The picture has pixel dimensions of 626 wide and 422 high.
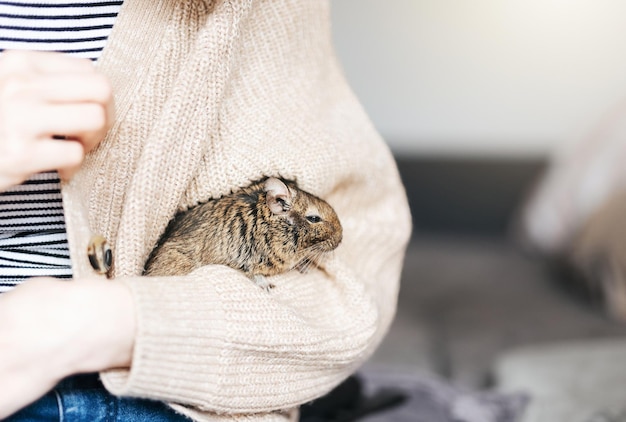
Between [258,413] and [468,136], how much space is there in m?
2.55

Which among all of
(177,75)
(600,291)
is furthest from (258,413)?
(600,291)

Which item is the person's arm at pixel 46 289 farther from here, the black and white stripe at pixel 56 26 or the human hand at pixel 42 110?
the black and white stripe at pixel 56 26

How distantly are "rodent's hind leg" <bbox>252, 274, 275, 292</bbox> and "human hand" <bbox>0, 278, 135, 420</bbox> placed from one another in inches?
8.5

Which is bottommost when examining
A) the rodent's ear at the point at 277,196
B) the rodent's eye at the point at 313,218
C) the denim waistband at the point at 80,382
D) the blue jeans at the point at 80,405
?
the blue jeans at the point at 80,405

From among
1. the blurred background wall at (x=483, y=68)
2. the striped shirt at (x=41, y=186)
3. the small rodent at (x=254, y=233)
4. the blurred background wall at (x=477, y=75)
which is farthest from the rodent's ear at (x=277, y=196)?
the blurred background wall at (x=483, y=68)

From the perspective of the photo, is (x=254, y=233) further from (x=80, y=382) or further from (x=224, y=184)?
(x=80, y=382)

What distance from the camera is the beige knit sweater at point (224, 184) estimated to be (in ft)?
2.37

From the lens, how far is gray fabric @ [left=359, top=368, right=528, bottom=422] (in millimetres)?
1289

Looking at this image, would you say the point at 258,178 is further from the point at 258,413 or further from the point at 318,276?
the point at 258,413

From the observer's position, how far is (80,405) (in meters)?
0.77

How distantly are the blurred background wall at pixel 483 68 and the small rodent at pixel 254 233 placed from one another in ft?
Result: 7.18

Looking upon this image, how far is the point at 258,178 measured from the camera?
2.85 ft

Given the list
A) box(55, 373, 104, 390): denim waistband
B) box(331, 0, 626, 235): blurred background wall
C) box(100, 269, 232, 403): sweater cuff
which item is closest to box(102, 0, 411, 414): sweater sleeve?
box(100, 269, 232, 403): sweater cuff

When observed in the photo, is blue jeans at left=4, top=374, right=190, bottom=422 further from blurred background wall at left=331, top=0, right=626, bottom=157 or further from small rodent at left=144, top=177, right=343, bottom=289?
blurred background wall at left=331, top=0, right=626, bottom=157
